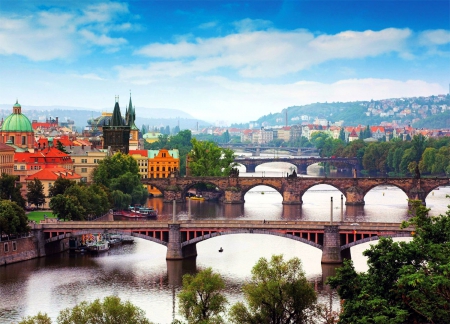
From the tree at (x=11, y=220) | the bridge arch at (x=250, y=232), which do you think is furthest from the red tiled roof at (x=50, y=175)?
the bridge arch at (x=250, y=232)

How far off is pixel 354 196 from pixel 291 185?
295 inches

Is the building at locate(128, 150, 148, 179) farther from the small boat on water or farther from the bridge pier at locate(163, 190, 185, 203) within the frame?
the small boat on water

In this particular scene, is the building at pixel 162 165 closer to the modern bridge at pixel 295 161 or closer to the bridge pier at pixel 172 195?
the bridge pier at pixel 172 195

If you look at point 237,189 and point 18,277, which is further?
point 237,189

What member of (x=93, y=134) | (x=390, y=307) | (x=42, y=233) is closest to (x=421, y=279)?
(x=390, y=307)

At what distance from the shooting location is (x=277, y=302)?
1850 inches

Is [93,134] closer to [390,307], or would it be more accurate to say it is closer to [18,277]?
[18,277]

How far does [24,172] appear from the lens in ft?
326

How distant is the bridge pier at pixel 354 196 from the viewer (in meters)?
112

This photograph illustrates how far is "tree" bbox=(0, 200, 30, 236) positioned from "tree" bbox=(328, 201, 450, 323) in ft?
102

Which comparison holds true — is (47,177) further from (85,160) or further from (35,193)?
(85,160)

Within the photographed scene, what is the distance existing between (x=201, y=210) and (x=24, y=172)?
19066mm

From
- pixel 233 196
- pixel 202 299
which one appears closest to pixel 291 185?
pixel 233 196

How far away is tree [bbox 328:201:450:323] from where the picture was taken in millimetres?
40219
